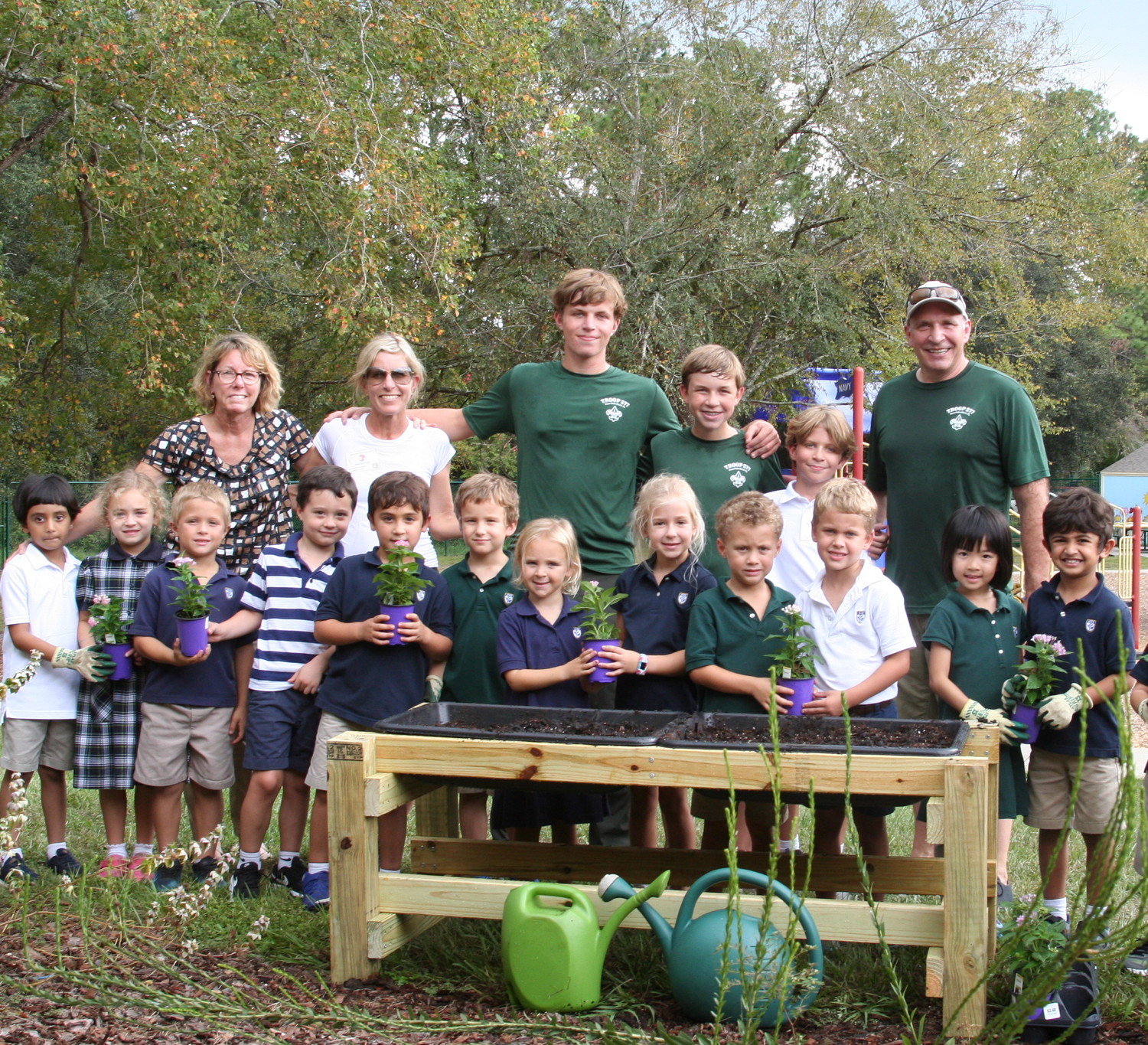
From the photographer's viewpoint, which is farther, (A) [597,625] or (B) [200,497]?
(B) [200,497]

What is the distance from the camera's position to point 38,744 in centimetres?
431

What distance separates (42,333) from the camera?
51.9 feet

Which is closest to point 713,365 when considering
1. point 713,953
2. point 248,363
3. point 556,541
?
point 556,541

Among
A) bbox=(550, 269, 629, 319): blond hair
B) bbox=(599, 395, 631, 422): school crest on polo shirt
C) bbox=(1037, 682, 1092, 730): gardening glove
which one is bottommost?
bbox=(1037, 682, 1092, 730): gardening glove

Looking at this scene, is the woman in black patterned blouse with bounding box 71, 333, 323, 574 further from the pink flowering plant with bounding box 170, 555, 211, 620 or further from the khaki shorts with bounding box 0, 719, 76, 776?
the khaki shorts with bounding box 0, 719, 76, 776

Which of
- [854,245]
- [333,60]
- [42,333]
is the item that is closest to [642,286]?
[854,245]

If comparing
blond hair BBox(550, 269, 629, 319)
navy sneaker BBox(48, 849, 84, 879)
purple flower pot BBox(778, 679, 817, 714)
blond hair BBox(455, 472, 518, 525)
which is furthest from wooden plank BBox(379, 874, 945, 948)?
blond hair BBox(550, 269, 629, 319)

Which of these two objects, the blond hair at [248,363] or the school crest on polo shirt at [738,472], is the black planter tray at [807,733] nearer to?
the school crest on polo shirt at [738,472]

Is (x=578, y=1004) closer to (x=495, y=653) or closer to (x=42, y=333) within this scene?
(x=495, y=653)

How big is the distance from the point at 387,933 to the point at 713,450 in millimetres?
2084

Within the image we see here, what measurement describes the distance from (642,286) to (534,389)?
39.3 ft

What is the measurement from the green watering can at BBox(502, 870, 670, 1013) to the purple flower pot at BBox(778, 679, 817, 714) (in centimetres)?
80

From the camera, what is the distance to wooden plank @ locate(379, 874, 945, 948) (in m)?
2.97

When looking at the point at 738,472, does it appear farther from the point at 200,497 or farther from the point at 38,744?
the point at 38,744
